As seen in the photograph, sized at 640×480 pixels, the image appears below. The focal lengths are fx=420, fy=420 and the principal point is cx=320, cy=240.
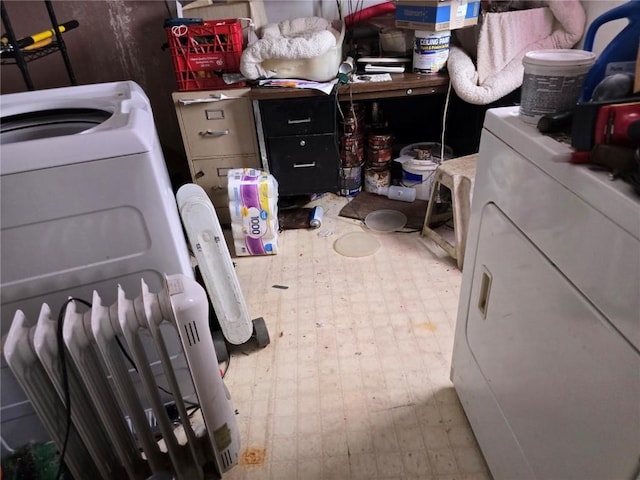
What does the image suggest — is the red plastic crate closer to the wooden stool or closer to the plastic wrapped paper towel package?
the plastic wrapped paper towel package

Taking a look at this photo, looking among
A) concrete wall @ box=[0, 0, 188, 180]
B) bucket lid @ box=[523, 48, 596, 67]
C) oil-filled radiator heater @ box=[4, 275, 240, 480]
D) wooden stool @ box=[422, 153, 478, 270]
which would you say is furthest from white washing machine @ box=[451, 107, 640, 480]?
concrete wall @ box=[0, 0, 188, 180]

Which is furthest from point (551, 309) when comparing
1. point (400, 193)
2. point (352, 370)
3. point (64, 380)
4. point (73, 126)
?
point (400, 193)

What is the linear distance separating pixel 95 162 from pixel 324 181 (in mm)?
1353

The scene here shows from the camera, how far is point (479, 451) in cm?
116

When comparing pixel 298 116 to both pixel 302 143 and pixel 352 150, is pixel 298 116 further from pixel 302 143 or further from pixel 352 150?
pixel 352 150

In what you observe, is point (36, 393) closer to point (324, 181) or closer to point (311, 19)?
point (324, 181)

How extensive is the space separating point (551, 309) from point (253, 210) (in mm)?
1411

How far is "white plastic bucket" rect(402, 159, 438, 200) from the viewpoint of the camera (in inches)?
87.4

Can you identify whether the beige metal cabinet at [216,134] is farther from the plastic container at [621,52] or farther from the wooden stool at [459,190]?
the plastic container at [621,52]

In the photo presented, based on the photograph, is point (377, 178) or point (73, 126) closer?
point (73, 126)

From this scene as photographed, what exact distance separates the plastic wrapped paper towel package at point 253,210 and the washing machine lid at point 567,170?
1.18 meters

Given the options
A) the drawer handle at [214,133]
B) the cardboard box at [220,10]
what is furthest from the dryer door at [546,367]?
the cardboard box at [220,10]

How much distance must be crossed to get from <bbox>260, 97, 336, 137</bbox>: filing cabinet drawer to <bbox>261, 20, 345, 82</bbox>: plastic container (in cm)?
11

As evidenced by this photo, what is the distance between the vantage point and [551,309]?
0.72 meters
